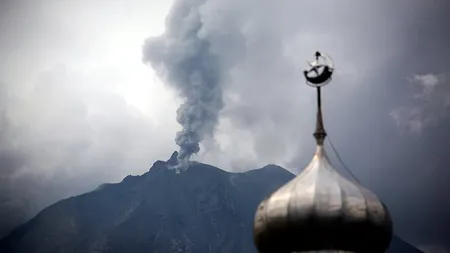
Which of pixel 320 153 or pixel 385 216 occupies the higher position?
pixel 320 153

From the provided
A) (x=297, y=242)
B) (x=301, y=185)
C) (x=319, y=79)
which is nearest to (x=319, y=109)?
(x=319, y=79)

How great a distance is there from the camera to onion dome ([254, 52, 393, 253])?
84.7 ft

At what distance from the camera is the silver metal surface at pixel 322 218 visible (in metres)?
25.8

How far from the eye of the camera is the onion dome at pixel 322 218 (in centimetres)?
2583

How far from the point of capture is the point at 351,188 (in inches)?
1053

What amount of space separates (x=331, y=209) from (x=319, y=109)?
4317mm

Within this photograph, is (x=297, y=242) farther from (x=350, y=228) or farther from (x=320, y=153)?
(x=320, y=153)

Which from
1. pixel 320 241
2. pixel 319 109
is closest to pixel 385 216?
pixel 320 241

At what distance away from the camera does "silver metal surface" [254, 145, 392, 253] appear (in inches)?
1017

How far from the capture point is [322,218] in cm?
2584

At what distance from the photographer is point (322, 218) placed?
25.8 m

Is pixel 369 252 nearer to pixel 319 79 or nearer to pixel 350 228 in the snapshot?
pixel 350 228

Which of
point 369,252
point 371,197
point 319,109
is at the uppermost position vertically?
point 319,109

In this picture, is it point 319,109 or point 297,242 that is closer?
point 297,242
